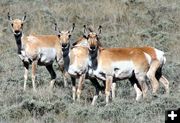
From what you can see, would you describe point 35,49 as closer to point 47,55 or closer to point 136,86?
point 47,55

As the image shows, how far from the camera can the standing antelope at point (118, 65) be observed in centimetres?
1284

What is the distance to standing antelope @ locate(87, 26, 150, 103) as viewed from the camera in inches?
505

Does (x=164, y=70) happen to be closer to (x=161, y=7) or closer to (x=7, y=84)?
(x=7, y=84)

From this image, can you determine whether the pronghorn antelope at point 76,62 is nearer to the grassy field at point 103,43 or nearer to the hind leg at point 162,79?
the grassy field at point 103,43

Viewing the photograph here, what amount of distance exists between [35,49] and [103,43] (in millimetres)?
5269

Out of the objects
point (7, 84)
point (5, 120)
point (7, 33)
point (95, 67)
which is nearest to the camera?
point (5, 120)

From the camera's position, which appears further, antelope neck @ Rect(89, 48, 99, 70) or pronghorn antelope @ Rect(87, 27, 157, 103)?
pronghorn antelope @ Rect(87, 27, 157, 103)

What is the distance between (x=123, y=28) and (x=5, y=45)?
4.29m

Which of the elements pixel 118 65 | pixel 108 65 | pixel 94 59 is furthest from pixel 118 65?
pixel 94 59

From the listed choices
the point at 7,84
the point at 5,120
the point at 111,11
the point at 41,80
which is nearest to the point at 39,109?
the point at 5,120

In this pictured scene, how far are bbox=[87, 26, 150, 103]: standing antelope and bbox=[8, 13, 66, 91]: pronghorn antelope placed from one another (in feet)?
6.50

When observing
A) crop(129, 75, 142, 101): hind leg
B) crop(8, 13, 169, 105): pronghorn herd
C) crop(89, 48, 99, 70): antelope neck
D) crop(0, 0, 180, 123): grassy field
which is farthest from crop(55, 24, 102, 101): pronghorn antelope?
crop(129, 75, 142, 101): hind leg

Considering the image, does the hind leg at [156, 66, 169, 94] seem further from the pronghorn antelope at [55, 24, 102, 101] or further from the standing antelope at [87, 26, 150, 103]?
the pronghorn antelope at [55, 24, 102, 101]

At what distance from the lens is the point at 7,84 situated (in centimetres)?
1416
